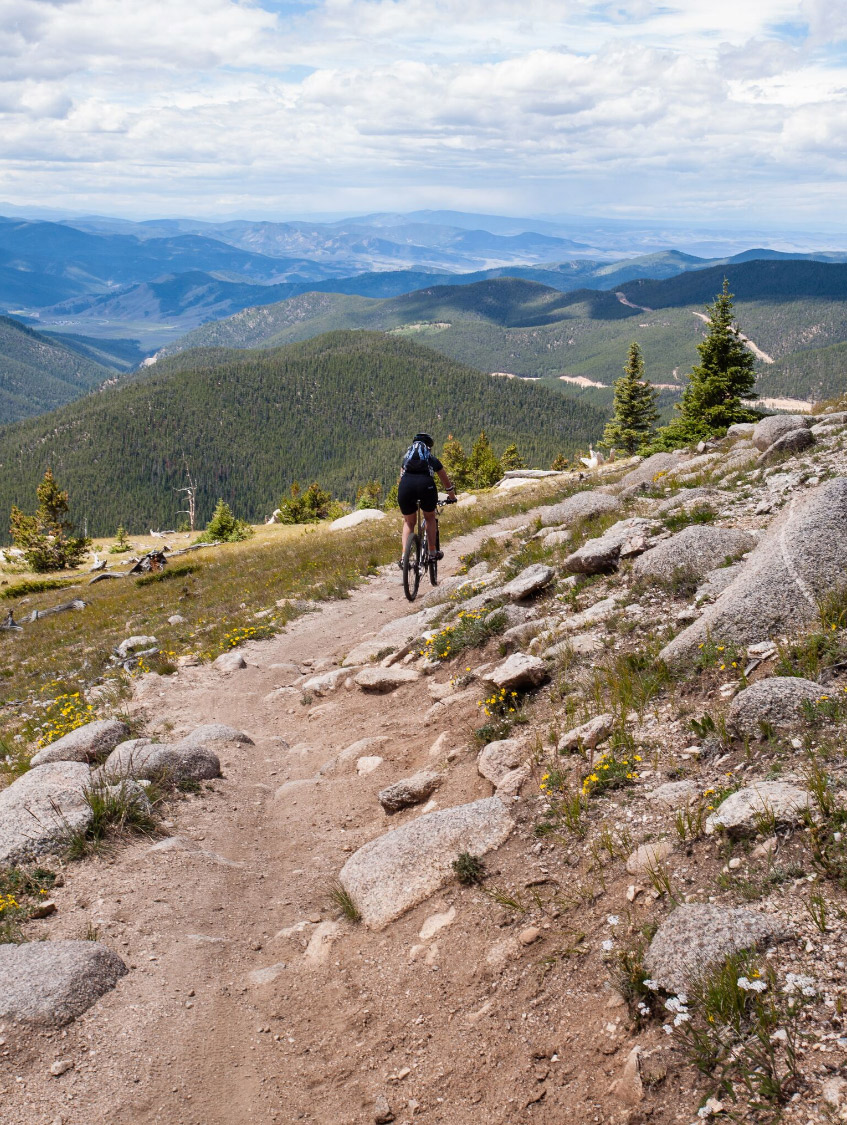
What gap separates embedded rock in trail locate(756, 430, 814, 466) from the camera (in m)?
15.6

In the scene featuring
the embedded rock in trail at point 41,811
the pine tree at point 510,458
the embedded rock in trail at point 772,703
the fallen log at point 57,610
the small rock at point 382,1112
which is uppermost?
the embedded rock in trail at point 772,703

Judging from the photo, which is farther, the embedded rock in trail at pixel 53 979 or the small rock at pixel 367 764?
the small rock at pixel 367 764

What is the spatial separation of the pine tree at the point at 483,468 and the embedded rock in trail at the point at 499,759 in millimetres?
65619

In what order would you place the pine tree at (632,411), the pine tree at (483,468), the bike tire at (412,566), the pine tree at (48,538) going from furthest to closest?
the pine tree at (483,468)
the pine tree at (48,538)
the pine tree at (632,411)
the bike tire at (412,566)

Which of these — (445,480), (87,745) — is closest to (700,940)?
(87,745)

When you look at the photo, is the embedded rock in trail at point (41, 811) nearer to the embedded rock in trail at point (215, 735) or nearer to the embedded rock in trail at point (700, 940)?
the embedded rock in trail at point (215, 735)

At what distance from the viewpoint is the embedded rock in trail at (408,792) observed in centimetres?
734

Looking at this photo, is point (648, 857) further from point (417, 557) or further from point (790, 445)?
point (790, 445)

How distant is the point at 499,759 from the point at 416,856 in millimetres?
1508

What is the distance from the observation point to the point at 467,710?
8.70 m

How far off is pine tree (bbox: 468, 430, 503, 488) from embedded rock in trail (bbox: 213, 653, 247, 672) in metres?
59.5

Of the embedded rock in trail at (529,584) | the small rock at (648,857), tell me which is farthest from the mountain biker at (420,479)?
the small rock at (648,857)

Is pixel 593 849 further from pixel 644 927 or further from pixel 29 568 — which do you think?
pixel 29 568

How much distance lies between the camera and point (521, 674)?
26.7 feet
